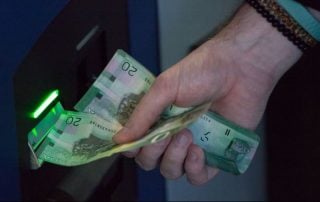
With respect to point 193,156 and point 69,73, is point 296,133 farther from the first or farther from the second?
point 69,73

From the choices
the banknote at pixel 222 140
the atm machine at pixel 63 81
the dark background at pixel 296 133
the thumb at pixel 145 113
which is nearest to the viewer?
the atm machine at pixel 63 81

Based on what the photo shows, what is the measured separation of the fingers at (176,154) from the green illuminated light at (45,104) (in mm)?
Result: 269

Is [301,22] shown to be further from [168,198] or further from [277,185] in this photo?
[277,185]

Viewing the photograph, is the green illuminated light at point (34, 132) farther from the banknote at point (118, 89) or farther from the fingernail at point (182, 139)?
the fingernail at point (182, 139)

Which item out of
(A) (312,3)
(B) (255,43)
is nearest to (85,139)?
(B) (255,43)

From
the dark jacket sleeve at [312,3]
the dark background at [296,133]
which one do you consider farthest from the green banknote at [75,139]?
the dark background at [296,133]

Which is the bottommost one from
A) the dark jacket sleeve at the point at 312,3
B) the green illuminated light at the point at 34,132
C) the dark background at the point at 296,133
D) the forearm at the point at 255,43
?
the dark background at the point at 296,133

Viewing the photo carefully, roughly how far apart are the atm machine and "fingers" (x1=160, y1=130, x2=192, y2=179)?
4.2 inches

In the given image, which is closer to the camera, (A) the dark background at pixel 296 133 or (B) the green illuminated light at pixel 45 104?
(B) the green illuminated light at pixel 45 104

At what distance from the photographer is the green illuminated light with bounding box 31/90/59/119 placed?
130cm

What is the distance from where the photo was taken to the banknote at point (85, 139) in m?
1.29

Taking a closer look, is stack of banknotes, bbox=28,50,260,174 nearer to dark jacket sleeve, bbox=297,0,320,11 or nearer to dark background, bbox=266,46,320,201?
dark jacket sleeve, bbox=297,0,320,11

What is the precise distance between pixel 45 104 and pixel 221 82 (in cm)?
37

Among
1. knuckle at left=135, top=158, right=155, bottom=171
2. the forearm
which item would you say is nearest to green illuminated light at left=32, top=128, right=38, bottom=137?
knuckle at left=135, top=158, right=155, bottom=171
